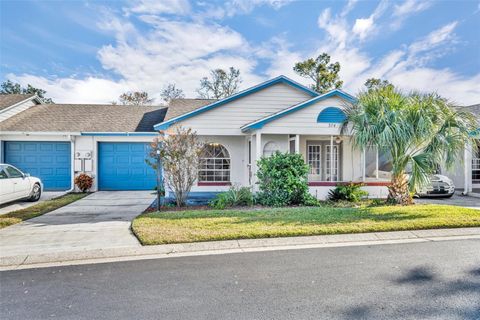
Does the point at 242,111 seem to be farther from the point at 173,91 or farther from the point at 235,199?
the point at 173,91

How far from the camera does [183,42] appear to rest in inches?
624

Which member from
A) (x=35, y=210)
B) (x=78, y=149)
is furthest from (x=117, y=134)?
(x=35, y=210)

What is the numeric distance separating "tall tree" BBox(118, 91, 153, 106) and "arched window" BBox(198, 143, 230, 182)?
966 inches

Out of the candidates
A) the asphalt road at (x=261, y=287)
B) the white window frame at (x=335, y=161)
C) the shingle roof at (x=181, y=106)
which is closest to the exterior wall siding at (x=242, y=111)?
the shingle roof at (x=181, y=106)

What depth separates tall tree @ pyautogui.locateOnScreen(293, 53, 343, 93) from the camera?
2892cm

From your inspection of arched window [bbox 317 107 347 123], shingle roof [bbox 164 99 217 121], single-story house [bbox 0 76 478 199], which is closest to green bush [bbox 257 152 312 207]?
single-story house [bbox 0 76 478 199]

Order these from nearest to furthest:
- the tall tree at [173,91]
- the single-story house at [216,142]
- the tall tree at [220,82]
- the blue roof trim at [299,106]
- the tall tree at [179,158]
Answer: the tall tree at [179,158], the blue roof trim at [299,106], the single-story house at [216,142], the tall tree at [220,82], the tall tree at [173,91]

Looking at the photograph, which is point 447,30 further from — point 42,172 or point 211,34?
point 42,172

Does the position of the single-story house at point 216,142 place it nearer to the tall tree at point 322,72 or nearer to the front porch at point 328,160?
the front porch at point 328,160

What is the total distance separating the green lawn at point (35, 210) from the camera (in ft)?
25.8

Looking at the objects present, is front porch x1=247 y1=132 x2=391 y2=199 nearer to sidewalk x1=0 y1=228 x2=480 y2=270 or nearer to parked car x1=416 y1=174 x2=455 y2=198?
parked car x1=416 y1=174 x2=455 y2=198

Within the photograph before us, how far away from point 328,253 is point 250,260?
1.57 meters

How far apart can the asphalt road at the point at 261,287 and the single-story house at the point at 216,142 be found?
6.40 metres

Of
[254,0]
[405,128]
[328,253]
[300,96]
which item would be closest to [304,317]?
[328,253]
